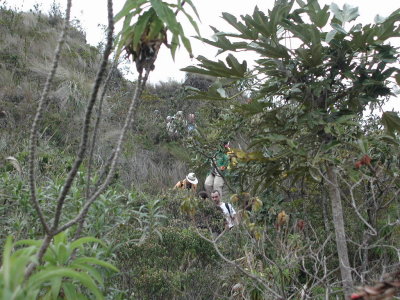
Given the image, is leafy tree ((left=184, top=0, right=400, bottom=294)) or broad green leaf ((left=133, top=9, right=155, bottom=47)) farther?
leafy tree ((left=184, top=0, right=400, bottom=294))

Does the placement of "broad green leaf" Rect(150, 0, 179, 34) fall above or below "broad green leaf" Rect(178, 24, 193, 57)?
above

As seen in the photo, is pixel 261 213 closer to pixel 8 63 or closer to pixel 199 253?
pixel 199 253

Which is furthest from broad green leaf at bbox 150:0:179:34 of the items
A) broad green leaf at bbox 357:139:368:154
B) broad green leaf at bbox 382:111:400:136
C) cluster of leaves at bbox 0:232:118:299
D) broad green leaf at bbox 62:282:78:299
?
broad green leaf at bbox 382:111:400:136

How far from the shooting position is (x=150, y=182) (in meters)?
10.5

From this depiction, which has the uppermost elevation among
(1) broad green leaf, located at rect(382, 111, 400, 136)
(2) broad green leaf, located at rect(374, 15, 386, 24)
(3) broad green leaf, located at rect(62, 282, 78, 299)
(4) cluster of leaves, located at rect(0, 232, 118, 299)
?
(2) broad green leaf, located at rect(374, 15, 386, 24)

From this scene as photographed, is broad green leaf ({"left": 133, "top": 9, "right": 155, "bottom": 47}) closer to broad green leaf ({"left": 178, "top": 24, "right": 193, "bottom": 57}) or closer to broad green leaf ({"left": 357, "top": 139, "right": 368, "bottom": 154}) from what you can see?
broad green leaf ({"left": 178, "top": 24, "right": 193, "bottom": 57})

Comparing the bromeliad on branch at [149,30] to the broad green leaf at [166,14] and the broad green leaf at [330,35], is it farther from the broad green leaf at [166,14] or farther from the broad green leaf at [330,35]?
the broad green leaf at [330,35]

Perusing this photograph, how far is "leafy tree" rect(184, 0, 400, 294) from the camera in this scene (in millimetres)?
2242

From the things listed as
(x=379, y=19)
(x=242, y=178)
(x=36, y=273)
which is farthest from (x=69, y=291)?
(x=242, y=178)

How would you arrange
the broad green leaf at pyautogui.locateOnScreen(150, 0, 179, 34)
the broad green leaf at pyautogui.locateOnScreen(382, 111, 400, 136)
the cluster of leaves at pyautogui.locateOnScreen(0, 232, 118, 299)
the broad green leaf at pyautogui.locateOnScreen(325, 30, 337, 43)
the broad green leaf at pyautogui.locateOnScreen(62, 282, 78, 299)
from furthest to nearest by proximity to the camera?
the broad green leaf at pyautogui.locateOnScreen(382, 111, 400, 136) < the broad green leaf at pyautogui.locateOnScreen(325, 30, 337, 43) < the broad green leaf at pyautogui.locateOnScreen(62, 282, 78, 299) < the broad green leaf at pyautogui.locateOnScreen(150, 0, 179, 34) < the cluster of leaves at pyautogui.locateOnScreen(0, 232, 118, 299)

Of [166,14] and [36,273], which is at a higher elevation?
[166,14]

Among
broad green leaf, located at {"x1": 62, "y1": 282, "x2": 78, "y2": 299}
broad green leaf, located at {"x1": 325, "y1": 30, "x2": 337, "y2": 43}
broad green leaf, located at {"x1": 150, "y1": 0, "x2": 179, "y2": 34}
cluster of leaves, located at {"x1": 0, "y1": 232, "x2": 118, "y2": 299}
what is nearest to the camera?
cluster of leaves, located at {"x1": 0, "y1": 232, "x2": 118, "y2": 299}

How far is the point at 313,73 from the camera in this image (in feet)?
7.86

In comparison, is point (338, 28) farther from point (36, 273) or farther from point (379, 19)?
point (36, 273)
